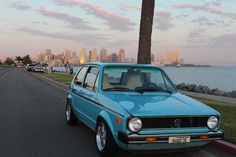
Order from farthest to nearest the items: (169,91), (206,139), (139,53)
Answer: (139,53) < (169,91) < (206,139)

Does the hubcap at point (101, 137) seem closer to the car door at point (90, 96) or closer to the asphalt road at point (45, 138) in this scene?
the asphalt road at point (45, 138)

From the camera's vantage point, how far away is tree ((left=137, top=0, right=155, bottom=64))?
14.8 metres

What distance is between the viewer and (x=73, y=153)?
6.50 meters

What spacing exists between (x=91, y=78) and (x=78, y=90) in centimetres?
83

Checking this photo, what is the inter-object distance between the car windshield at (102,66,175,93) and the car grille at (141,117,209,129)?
4.21ft

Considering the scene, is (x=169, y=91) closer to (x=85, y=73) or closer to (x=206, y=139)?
(x=206, y=139)

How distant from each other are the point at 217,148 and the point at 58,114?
5544mm

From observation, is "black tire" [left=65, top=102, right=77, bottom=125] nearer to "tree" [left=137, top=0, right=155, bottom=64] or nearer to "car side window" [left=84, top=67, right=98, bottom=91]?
"car side window" [left=84, top=67, right=98, bottom=91]

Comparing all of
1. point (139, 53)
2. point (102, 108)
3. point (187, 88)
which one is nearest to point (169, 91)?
point (102, 108)

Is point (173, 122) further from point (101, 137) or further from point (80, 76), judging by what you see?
point (80, 76)

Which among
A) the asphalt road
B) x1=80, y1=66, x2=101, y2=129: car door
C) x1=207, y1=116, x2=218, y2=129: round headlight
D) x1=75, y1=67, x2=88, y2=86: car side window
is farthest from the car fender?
x1=75, y1=67, x2=88, y2=86: car side window

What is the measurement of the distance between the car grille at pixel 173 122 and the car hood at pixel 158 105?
0.08m

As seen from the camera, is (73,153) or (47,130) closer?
(73,153)

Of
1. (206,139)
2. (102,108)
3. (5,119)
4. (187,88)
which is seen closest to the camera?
(206,139)
